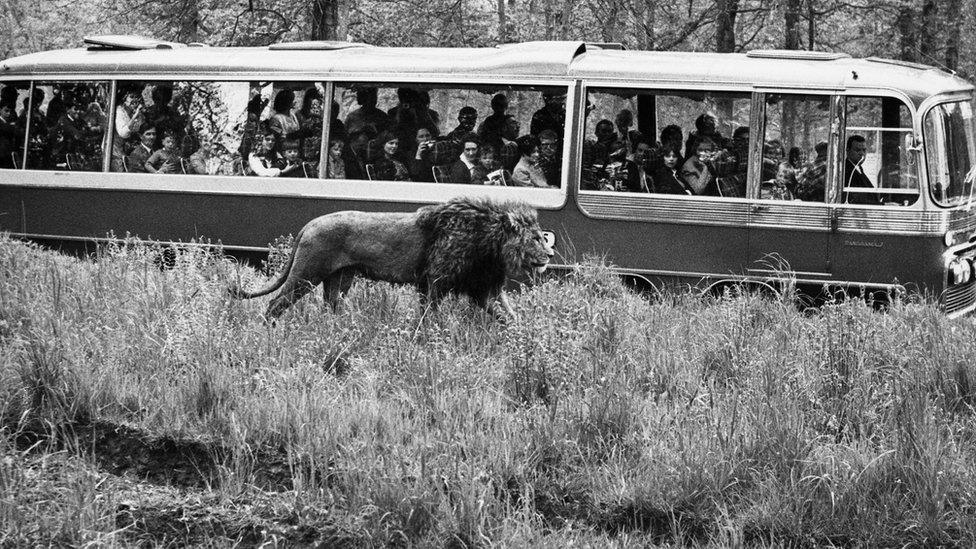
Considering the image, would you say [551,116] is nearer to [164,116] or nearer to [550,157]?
[550,157]

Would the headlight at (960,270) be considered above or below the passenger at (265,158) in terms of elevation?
below

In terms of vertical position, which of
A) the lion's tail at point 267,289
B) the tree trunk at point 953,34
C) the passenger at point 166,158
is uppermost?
the tree trunk at point 953,34

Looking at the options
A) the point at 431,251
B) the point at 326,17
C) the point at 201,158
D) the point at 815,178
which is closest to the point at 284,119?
the point at 201,158

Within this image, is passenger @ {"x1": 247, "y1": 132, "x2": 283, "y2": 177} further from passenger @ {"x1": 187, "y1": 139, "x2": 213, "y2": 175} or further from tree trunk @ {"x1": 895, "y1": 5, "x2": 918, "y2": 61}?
tree trunk @ {"x1": 895, "y1": 5, "x2": 918, "y2": 61}

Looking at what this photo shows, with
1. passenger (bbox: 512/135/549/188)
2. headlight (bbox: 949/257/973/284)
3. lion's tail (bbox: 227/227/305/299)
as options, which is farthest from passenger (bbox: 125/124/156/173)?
headlight (bbox: 949/257/973/284)

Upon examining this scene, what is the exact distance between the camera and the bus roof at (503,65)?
10.1m

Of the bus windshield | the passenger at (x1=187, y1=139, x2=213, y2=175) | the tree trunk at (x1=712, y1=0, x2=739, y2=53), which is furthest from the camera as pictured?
the tree trunk at (x1=712, y1=0, x2=739, y2=53)

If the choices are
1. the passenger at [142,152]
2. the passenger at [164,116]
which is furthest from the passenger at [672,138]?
the passenger at [142,152]

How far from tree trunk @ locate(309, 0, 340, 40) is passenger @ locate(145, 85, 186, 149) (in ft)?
18.8

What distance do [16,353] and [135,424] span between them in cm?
97

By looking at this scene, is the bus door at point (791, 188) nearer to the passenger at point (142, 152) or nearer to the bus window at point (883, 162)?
the bus window at point (883, 162)

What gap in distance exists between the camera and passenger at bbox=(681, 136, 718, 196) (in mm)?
10375

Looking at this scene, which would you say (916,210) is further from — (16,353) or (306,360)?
(16,353)

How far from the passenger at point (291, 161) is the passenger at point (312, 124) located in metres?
0.06
